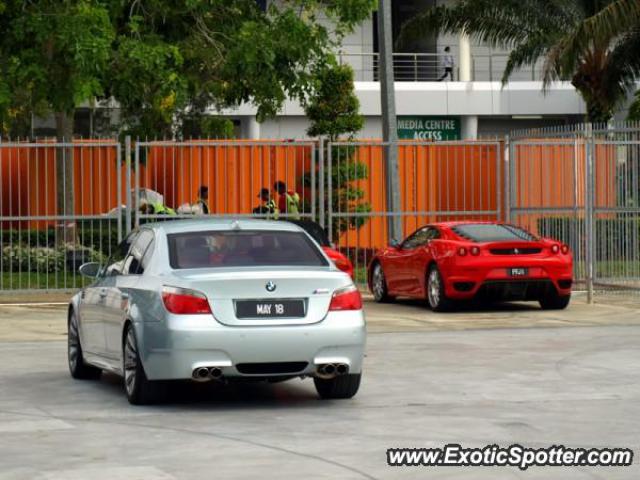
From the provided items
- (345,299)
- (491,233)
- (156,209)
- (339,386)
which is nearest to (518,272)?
(491,233)

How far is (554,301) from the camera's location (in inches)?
901

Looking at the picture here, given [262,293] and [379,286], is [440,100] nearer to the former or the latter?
[379,286]

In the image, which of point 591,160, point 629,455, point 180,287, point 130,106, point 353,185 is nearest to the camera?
point 629,455

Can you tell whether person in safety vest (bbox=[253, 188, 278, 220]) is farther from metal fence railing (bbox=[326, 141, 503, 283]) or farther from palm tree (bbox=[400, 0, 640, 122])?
palm tree (bbox=[400, 0, 640, 122])

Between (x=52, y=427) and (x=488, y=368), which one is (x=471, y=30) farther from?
(x=52, y=427)

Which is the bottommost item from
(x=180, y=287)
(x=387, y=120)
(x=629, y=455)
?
(x=629, y=455)

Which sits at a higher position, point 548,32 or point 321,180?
point 548,32

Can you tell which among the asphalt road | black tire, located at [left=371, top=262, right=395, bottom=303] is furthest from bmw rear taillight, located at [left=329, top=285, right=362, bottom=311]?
black tire, located at [left=371, top=262, right=395, bottom=303]

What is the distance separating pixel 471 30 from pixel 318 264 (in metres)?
26.9

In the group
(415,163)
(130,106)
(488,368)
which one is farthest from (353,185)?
(488,368)

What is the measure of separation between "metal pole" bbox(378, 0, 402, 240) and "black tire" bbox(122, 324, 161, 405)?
14.8 m

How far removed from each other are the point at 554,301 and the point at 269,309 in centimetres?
1154

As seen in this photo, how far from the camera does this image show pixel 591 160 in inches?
985

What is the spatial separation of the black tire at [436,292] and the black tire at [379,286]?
1651 millimetres
